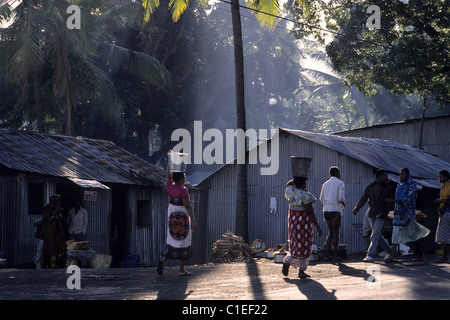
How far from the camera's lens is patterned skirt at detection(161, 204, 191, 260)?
36.6 feet

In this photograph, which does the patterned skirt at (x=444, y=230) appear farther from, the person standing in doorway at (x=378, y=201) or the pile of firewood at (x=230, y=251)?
the pile of firewood at (x=230, y=251)

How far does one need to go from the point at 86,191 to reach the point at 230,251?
441 centimetres

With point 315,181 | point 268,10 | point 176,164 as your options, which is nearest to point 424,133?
point 315,181

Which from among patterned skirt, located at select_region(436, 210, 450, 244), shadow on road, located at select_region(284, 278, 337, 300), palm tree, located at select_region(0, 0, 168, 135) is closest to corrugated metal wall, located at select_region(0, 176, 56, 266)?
palm tree, located at select_region(0, 0, 168, 135)

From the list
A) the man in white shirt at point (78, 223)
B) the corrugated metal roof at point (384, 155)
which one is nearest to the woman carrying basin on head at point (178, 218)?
the man in white shirt at point (78, 223)

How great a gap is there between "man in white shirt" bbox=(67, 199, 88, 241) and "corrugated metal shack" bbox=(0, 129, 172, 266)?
1.59 feet

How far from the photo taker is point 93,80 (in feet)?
97.9

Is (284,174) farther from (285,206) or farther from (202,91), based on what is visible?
(202,91)

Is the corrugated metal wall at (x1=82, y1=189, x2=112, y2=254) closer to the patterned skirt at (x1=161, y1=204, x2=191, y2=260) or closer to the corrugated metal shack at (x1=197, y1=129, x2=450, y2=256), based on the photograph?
the corrugated metal shack at (x1=197, y1=129, x2=450, y2=256)

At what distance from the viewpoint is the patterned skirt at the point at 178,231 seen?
1114 cm

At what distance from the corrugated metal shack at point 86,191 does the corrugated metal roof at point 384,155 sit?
5018 mm

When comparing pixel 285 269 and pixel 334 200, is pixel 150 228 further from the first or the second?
pixel 285 269

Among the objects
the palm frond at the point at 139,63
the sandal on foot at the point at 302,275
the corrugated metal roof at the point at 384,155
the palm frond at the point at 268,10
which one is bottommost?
the sandal on foot at the point at 302,275

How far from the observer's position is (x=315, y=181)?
2130cm
